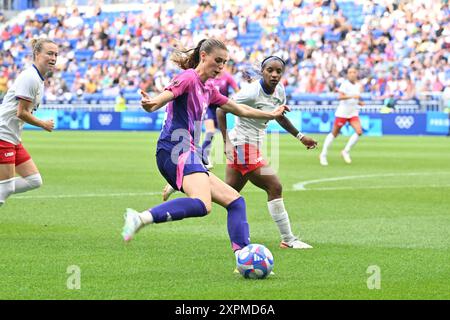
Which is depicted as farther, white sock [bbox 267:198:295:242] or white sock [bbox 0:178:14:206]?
white sock [bbox 0:178:14:206]

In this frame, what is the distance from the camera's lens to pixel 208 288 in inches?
323

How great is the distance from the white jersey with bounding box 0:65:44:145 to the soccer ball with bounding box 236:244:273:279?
357 cm

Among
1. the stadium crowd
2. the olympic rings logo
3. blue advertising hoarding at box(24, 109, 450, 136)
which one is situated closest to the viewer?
blue advertising hoarding at box(24, 109, 450, 136)

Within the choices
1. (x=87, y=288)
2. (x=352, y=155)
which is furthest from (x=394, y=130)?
(x=87, y=288)

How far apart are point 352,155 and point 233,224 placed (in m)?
19.2

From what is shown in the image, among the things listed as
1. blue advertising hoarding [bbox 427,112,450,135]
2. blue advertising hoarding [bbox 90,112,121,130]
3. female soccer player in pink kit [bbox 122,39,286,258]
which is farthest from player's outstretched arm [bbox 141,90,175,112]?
blue advertising hoarding [bbox 90,112,121,130]

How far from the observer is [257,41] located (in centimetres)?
4778

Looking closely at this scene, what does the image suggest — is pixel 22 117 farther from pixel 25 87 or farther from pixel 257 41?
pixel 257 41

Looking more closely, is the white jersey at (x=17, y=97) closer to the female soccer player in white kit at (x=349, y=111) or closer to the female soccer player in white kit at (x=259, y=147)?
the female soccer player in white kit at (x=259, y=147)

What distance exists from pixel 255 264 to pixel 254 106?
3074 millimetres

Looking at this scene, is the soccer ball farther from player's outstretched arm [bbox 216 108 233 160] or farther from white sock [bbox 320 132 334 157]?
white sock [bbox 320 132 334 157]

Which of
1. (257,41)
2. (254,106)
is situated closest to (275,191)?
(254,106)

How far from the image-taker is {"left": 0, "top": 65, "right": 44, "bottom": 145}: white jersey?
36.3 feet
